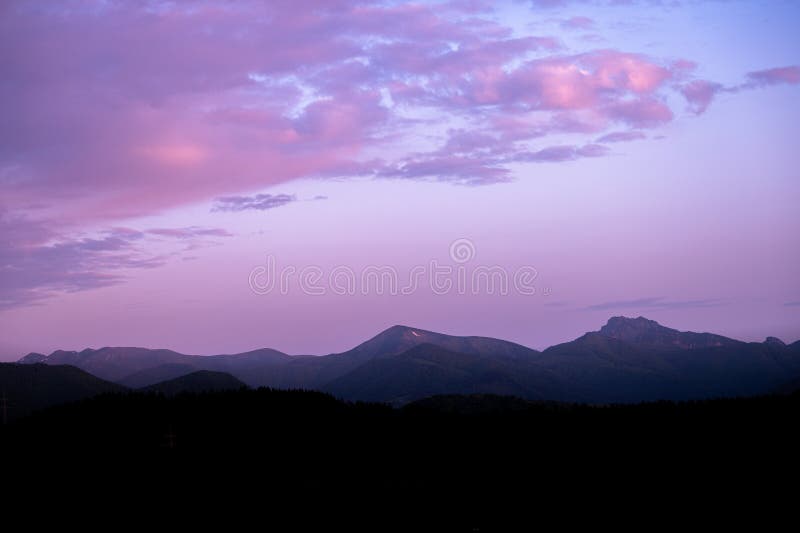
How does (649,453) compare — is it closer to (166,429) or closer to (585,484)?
(585,484)

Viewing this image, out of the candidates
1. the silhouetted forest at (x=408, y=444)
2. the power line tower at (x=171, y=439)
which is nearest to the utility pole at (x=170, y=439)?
the power line tower at (x=171, y=439)

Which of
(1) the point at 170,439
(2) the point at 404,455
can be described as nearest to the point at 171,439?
(1) the point at 170,439

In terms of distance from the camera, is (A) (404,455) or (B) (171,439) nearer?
(B) (171,439)

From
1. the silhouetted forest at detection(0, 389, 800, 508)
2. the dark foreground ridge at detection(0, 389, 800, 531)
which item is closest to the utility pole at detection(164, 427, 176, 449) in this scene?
the dark foreground ridge at detection(0, 389, 800, 531)

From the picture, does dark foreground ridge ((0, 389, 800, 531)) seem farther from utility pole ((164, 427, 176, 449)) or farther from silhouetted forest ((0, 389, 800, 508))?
silhouetted forest ((0, 389, 800, 508))

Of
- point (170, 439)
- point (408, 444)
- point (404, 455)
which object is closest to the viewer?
point (170, 439)

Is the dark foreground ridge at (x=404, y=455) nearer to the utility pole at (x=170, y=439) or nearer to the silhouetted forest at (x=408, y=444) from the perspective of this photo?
the utility pole at (x=170, y=439)

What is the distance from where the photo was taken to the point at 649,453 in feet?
466

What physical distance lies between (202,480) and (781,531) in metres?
85.4

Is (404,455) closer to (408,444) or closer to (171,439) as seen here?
(408,444)

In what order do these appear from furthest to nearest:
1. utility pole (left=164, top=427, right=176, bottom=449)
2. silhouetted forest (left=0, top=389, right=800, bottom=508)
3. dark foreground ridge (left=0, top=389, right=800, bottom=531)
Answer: utility pole (left=164, top=427, right=176, bottom=449) < silhouetted forest (left=0, top=389, right=800, bottom=508) < dark foreground ridge (left=0, top=389, right=800, bottom=531)

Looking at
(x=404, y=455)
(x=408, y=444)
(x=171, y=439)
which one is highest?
(x=171, y=439)

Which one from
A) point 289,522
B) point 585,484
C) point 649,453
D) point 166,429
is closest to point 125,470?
point 166,429

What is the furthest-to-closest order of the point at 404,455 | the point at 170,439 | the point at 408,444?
the point at 408,444 → the point at 404,455 → the point at 170,439
